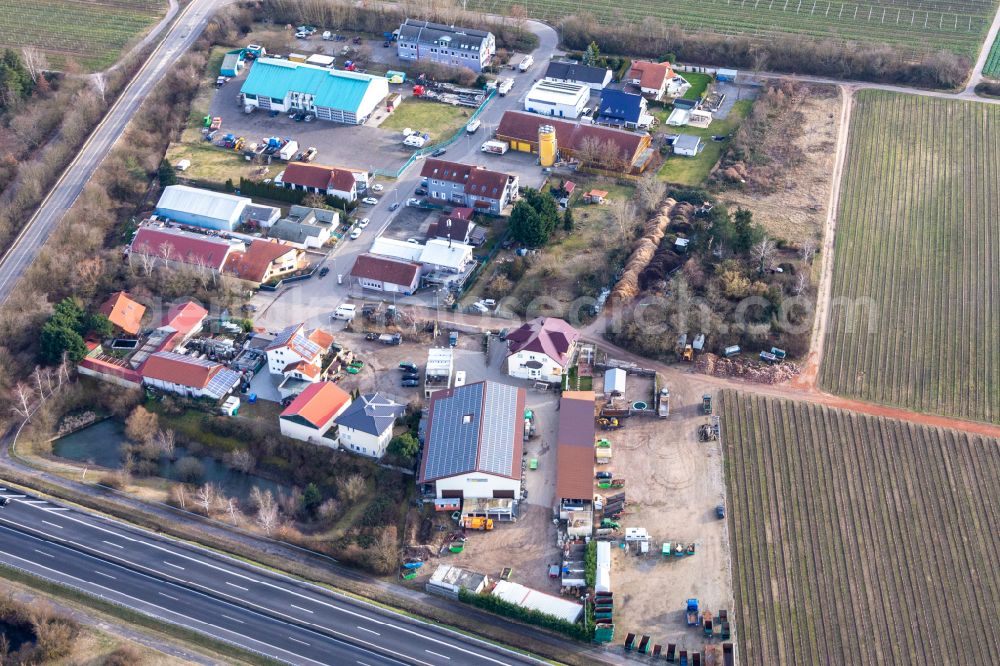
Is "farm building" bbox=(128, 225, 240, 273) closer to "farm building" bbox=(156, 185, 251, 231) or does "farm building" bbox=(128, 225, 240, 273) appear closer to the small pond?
"farm building" bbox=(156, 185, 251, 231)

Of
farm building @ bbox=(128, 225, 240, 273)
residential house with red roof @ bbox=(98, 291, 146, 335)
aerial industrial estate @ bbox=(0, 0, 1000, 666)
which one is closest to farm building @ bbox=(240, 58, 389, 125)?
aerial industrial estate @ bbox=(0, 0, 1000, 666)

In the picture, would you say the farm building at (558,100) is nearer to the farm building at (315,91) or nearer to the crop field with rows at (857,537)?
the farm building at (315,91)

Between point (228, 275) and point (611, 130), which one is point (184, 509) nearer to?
point (228, 275)

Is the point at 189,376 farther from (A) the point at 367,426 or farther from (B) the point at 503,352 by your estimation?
(B) the point at 503,352

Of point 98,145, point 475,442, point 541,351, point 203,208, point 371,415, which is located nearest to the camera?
point 475,442

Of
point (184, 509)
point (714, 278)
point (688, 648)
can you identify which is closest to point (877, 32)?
point (714, 278)

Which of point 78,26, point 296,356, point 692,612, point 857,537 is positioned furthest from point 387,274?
point 78,26
